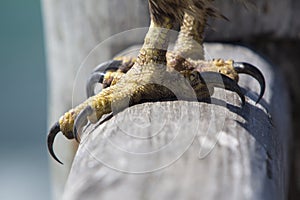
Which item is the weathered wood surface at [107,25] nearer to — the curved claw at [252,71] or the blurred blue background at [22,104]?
the curved claw at [252,71]

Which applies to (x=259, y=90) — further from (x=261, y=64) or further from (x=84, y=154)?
(x=84, y=154)

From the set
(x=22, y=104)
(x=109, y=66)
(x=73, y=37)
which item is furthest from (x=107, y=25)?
(x=22, y=104)

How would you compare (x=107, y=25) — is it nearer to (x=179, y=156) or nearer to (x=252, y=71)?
(x=252, y=71)

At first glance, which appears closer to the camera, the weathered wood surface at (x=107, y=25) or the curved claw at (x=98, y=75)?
the curved claw at (x=98, y=75)

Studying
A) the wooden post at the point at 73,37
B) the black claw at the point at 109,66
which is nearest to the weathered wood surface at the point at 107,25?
the wooden post at the point at 73,37

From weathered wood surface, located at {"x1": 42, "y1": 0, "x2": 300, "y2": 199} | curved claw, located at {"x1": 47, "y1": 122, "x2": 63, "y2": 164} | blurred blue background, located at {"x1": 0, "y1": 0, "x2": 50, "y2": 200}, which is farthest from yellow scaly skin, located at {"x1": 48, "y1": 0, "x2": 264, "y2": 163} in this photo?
blurred blue background, located at {"x1": 0, "y1": 0, "x2": 50, "y2": 200}

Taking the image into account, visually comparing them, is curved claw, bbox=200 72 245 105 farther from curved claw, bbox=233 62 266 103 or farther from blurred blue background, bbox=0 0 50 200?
blurred blue background, bbox=0 0 50 200

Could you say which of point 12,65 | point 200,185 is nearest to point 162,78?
point 200,185
